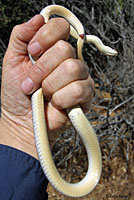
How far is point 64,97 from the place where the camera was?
1187mm

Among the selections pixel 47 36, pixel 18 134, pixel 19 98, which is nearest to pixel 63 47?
pixel 47 36

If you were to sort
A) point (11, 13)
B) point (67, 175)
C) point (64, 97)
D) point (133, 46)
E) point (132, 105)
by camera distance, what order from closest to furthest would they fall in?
point (64, 97) < point (133, 46) < point (132, 105) < point (67, 175) < point (11, 13)

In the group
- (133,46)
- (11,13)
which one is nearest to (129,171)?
(133,46)

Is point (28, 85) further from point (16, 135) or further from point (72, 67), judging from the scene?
point (16, 135)

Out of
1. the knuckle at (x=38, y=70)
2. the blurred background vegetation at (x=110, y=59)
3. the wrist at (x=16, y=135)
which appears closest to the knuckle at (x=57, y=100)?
the knuckle at (x=38, y=70)

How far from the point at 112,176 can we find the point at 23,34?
114 inches

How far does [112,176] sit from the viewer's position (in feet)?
11.5

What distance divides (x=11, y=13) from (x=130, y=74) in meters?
2.34

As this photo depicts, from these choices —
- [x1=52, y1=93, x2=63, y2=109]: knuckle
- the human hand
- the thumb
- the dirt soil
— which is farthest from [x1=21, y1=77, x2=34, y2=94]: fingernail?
the dirt soil

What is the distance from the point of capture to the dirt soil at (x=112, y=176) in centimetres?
327

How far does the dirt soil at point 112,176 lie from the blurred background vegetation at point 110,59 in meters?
0.05

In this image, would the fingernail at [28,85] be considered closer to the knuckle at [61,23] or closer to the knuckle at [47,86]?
the knuckle at [47,86]

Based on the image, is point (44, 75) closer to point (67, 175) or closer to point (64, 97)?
point (64, 97)

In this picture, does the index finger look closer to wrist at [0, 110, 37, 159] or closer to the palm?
the palm
